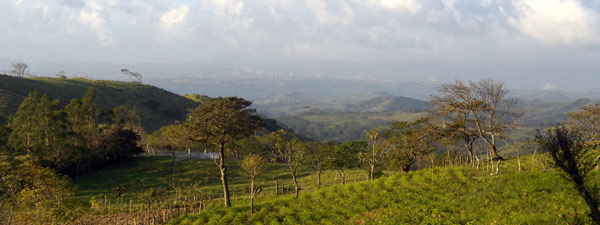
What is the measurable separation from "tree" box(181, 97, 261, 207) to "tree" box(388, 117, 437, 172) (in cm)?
1609

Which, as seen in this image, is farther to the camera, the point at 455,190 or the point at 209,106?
the point at 209,106

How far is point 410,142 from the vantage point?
115ft

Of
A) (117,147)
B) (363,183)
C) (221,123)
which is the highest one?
(221,123)

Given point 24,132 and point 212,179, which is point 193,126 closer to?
point 212,179

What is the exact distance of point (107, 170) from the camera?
50.3m

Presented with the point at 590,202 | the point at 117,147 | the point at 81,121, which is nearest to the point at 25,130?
the point at 117,147

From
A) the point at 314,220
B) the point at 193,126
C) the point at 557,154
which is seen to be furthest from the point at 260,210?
the point at 557,154

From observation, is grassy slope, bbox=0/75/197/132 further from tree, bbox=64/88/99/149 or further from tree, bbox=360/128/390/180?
tree, bbox=360/128/390/180

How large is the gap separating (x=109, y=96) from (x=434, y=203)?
469 ft

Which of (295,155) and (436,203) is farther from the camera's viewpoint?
(295,155)

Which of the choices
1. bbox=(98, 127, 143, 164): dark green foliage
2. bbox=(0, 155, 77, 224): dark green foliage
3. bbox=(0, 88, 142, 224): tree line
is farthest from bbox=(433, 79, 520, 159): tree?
bbox=(98, 127, 143, 164): dark green foliage

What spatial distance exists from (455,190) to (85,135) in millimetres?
Result: 55676

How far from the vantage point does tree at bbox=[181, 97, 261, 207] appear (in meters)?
24.5

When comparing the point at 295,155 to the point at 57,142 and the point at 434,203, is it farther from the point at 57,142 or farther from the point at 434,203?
the point at 57,142
